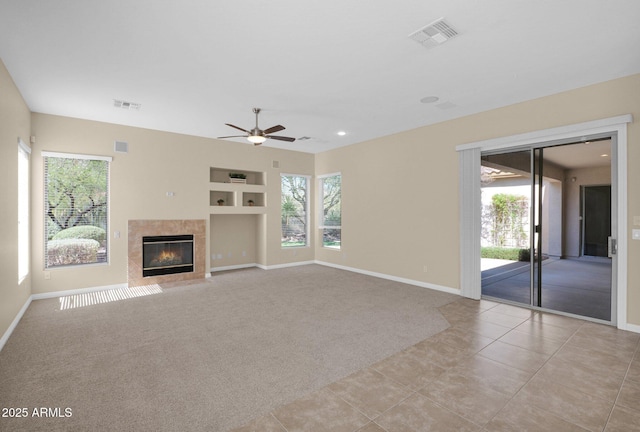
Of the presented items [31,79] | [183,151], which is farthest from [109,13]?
[183,151]

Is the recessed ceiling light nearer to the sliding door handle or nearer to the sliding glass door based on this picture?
the sliding glass door

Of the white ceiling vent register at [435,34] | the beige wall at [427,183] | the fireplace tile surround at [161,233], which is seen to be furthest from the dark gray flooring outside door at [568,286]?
the fireplace tile surround at [161,233]

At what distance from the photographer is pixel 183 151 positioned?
6.52 metres

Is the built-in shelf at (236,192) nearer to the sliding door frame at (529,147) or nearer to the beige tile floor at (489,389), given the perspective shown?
the sliding door frame at (529,147)

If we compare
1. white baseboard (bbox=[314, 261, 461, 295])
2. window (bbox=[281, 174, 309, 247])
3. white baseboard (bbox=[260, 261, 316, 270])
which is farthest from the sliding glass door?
window (bbox=[281, 174, 309, 247])

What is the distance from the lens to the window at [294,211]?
820 centimetres

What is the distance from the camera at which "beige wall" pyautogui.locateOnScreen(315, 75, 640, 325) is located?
12.4 ft

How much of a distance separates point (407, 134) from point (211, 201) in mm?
4719

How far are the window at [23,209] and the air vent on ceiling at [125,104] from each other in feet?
4.32

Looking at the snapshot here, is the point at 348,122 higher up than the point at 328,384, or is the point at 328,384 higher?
the point at 348,122

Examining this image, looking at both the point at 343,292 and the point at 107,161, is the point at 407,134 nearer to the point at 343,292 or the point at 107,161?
the point at 343,292

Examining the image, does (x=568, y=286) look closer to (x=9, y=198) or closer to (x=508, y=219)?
(x=508, y=219)

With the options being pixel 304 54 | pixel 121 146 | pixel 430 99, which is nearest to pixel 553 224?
pixel 430 99

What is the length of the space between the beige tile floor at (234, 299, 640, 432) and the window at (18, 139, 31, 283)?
178 inches
